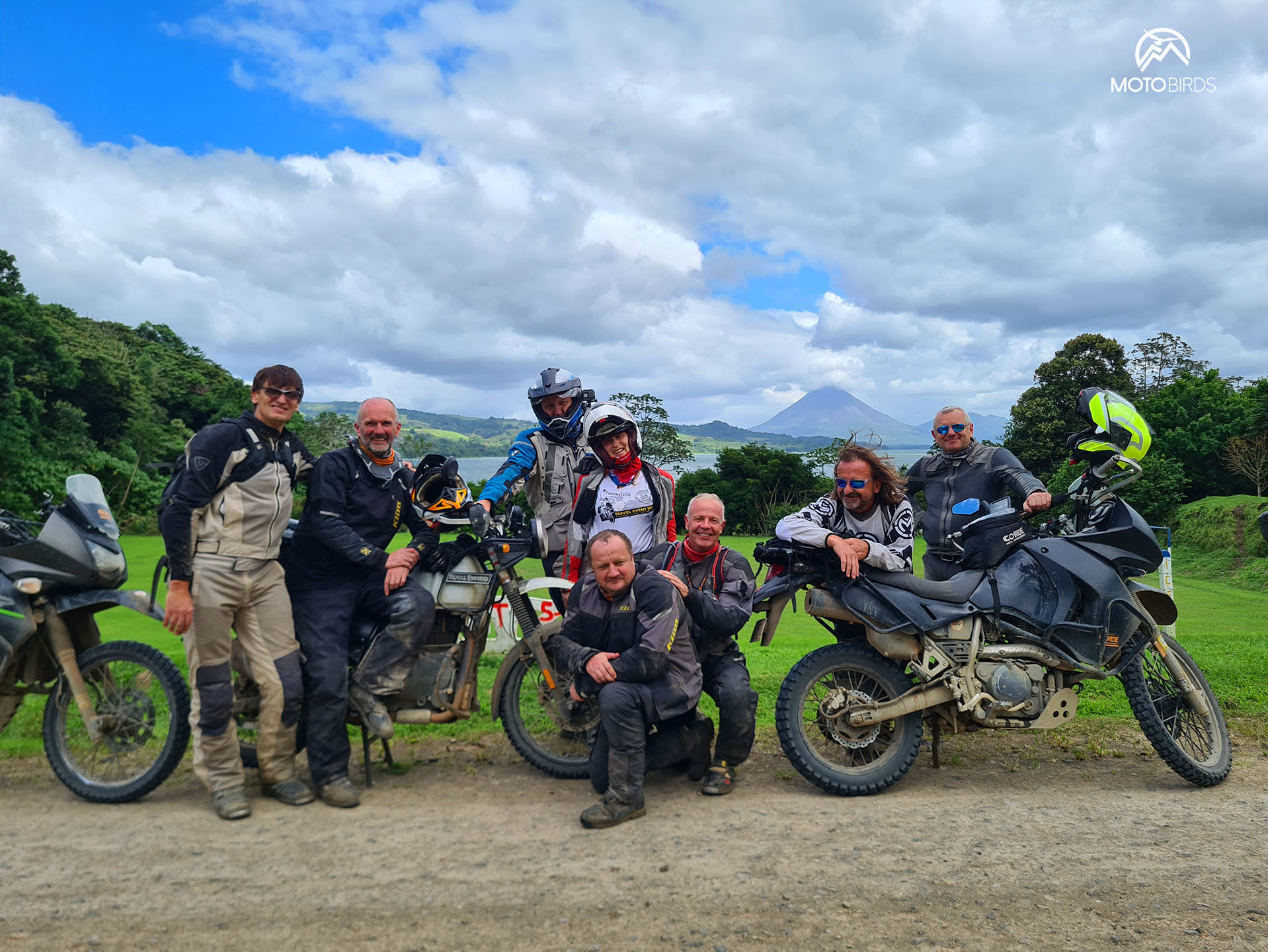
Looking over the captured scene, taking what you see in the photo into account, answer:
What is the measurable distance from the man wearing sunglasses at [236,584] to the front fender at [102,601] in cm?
39

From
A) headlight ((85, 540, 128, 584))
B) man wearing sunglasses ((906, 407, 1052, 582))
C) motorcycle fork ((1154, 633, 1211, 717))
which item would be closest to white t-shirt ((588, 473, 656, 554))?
man wearing sunglasses ((906, 407, 1052, 582))

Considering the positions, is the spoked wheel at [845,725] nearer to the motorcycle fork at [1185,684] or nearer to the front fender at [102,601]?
the motorcycle fork at [1185,684]

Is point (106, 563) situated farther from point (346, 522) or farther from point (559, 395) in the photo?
point (559, 395)

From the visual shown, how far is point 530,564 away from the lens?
16.3m

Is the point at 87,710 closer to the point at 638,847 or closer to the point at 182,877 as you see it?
the point at 182,877

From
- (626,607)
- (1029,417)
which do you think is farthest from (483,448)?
(626,607)

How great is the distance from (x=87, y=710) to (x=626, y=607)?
8.74 feet

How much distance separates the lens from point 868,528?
4.45 m

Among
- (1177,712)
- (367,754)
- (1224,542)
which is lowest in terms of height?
(367,754)

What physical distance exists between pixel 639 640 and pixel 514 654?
826 mm

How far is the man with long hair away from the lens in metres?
4.32

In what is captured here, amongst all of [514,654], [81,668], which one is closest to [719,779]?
[514,654]

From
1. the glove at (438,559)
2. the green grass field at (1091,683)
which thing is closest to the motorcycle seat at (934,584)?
the green grass field at (1091,683)

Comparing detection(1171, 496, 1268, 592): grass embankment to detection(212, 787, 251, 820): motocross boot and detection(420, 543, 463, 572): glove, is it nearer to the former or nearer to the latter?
detection(420, 543, 463, 572): glove
